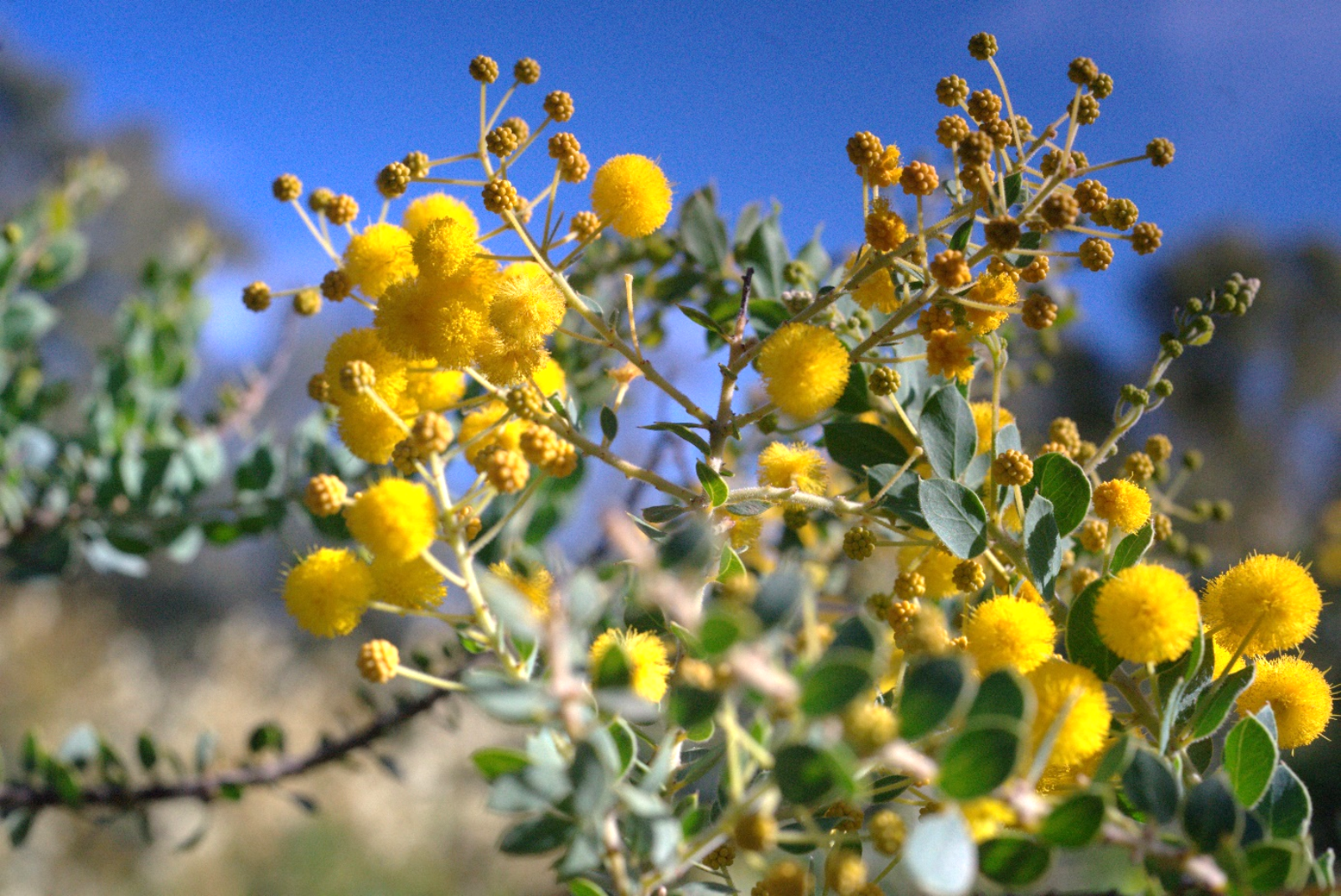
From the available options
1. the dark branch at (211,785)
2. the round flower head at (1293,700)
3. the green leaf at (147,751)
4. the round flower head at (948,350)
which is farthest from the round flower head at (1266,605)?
the green leaf at (147,751)

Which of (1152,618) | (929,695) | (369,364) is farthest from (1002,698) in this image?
(369,364)

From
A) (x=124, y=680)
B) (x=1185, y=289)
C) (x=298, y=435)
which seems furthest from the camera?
(x=1185, y=289)

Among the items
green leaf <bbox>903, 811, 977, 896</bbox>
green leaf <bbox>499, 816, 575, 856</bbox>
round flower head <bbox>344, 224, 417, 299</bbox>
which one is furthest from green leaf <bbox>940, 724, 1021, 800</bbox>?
round flower head <bbox>344, 224, 417, 299</bbox>

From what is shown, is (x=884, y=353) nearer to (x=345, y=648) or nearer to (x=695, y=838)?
(x=695, y=838)

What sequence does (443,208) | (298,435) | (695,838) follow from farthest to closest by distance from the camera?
(298,435), (443,208), (695,838)

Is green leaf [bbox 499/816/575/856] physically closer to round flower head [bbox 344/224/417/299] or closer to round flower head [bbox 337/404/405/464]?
round flower head [bbox 337/404/405/464]

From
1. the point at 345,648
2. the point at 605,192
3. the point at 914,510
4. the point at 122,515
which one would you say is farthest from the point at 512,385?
the point at 345,648

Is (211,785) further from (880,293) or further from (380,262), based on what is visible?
(880,293)
